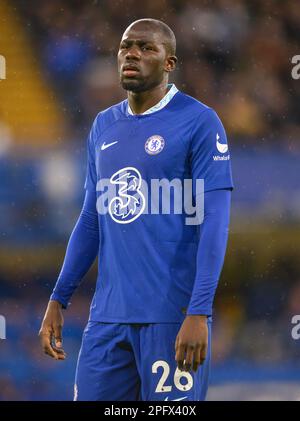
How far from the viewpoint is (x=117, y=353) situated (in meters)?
2.78

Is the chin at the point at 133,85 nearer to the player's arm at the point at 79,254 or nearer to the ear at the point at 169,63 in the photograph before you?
the ear at the point at 169,63

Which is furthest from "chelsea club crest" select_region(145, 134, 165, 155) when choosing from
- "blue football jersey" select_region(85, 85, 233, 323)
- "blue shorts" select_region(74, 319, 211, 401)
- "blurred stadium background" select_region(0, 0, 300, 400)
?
"blurred stadium background" select_region(0, 0, 300, 400)

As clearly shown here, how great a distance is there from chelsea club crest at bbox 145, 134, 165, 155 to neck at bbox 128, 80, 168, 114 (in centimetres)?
13

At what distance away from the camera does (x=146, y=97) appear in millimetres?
2912

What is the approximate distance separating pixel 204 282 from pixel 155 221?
274mm

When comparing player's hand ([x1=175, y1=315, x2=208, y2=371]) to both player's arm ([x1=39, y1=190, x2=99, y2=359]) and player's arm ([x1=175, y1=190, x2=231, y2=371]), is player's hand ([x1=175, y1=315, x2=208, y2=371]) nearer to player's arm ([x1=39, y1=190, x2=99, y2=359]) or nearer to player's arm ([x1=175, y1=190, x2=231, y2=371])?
player's arm ([x1=175, y1=190, x2=231, y2=371])

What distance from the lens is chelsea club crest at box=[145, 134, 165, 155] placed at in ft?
9.23

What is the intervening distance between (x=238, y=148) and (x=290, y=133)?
412 millimetres

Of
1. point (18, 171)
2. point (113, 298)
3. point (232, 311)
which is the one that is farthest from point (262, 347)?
point (113, 298)

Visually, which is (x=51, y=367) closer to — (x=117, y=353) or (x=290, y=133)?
(x=290, y=133)

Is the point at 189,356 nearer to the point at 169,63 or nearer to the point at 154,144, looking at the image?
the point at 154,144

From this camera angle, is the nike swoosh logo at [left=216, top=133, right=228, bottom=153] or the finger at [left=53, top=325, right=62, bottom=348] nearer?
the nike swoosh logo at [left=216, top=133, right=228, bottom=153]

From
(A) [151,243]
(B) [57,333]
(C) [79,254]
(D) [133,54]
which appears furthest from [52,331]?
(D) [133,54]

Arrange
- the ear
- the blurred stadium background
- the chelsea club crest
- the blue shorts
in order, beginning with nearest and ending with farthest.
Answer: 1. the blue shorts
2. the chelsea club crest
3. the ear
4. the blurred stadium background
